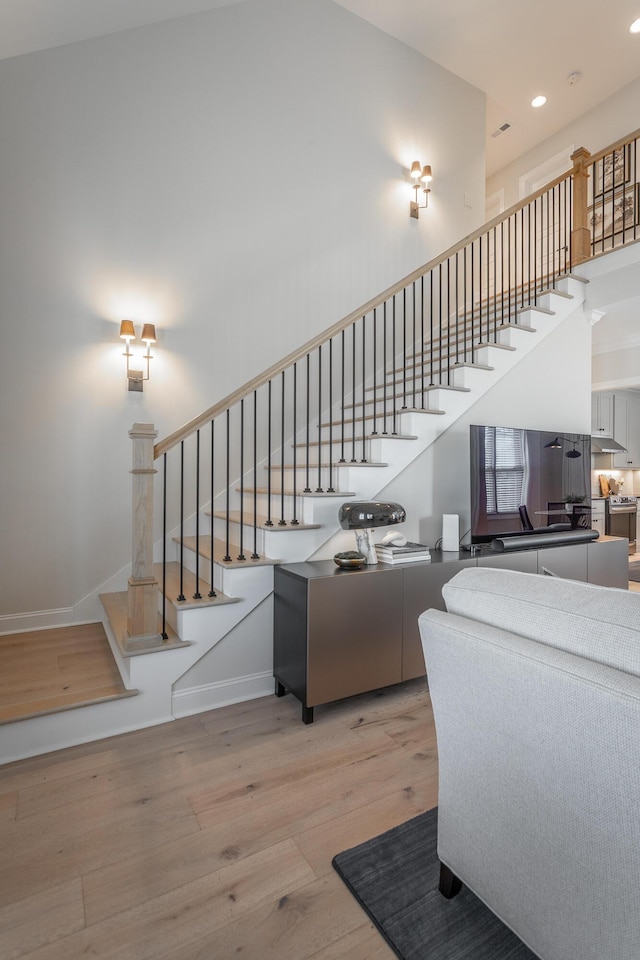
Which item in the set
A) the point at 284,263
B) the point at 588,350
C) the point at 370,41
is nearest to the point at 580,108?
the point at 370,41

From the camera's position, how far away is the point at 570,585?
107 cm

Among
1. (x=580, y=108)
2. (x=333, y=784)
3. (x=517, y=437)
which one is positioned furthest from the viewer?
(x=580, y=108)

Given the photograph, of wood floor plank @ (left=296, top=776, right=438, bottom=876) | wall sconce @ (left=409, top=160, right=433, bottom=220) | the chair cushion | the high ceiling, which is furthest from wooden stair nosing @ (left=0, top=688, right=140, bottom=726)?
wall sconce @ (left=409, top=160, right=433, bottom=220)

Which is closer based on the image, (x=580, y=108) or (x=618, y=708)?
(x=618, y=708)

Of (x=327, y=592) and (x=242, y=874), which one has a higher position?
(x=327, y=592)

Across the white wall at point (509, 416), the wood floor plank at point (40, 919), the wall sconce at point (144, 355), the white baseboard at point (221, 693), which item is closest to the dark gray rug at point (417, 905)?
the wood floor plank at point (40, 919)

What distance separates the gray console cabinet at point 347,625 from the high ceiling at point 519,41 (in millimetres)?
3920

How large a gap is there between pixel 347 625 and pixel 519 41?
604 centimetres

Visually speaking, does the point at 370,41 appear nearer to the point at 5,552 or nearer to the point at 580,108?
the point at 580,108

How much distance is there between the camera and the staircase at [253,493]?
224cm

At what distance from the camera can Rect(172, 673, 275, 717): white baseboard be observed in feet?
7.66

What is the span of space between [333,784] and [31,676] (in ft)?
5.08

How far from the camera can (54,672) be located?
238 centimetres

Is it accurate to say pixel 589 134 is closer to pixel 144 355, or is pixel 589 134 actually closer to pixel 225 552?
pixel 144 355
